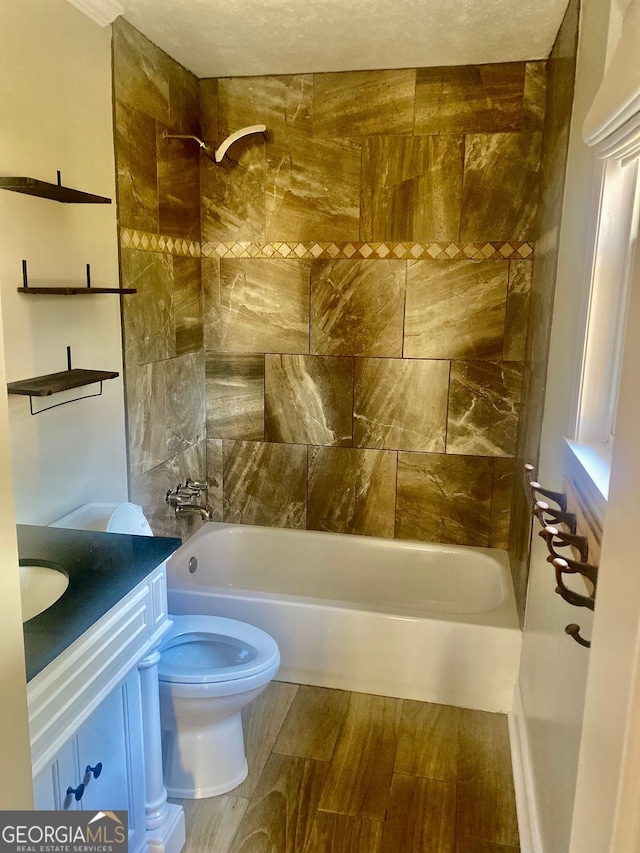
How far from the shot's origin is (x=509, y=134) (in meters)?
2.79

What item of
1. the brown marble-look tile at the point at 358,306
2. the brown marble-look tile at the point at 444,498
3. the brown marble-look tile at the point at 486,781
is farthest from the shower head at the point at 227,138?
the brown marble-look tile at the point at 486,781

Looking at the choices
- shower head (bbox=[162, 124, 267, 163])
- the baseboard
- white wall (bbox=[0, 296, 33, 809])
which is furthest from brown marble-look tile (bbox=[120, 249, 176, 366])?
the baseboard

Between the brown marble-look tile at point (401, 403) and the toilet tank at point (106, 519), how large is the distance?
1273mm

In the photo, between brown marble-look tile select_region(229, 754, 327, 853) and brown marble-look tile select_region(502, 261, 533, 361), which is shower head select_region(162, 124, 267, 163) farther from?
brown marble-look tile select_region(229, 754, 327, 853)

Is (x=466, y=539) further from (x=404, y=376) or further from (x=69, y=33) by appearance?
(x=69, y=33)

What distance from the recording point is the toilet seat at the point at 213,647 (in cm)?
209

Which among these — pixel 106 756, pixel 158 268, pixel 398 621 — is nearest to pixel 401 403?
pixel 398 621

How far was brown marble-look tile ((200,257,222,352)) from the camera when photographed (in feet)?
10.5

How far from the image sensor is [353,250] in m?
3.03

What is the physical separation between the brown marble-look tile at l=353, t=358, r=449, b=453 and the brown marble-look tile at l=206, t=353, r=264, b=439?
0.49 metres

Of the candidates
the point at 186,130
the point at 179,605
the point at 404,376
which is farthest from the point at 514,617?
the point at 186,130

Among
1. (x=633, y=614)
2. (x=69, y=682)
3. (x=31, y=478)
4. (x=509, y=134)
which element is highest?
(x=509, y=134)

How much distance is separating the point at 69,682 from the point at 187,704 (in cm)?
74

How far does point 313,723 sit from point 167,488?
1172 millimetres
